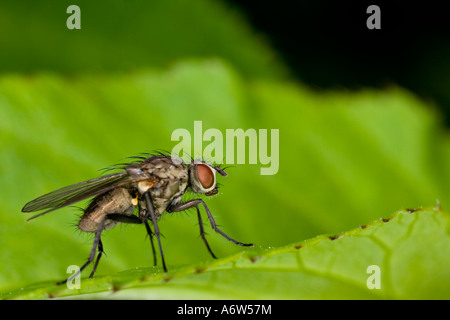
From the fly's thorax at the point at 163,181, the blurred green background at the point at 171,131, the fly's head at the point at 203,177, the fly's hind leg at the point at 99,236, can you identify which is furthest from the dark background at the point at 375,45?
the fly's hind leg at the point at 99,236

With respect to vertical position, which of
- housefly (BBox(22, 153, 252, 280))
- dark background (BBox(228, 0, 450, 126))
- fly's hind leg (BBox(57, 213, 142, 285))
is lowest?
fly's hind leg (BBox(57, 213, 142, 285))

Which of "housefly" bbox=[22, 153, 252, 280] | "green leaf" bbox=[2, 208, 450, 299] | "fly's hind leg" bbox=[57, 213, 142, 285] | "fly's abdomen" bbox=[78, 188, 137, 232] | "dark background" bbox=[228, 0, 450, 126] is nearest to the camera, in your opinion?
"green leaf" bbox=[2, 208, 450, 299]

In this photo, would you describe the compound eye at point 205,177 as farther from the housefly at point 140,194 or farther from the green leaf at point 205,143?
the green leaf at point 205,143

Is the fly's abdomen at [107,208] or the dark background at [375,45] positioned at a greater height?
the dark background at [375,45]

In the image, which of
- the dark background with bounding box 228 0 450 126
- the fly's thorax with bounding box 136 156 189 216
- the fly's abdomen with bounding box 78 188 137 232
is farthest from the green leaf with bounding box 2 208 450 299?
the dark background with bounding box 228 0 450 126

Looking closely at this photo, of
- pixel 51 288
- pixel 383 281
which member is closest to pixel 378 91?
pixel 383 281

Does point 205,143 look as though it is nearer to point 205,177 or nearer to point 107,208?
point 205,177

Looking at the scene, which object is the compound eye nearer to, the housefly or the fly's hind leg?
the housefly
